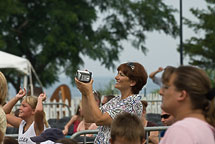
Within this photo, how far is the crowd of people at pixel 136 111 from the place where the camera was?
8.76 feet

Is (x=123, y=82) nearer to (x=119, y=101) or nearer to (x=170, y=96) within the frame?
(x=119, y=101)

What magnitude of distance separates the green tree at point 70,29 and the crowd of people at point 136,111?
21371mm

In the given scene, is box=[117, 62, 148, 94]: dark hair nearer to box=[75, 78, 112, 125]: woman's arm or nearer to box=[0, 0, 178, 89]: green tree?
→ box=[75, 78, 112, 125]: woman's arm

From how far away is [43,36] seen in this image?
28.5m

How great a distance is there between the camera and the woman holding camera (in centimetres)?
419

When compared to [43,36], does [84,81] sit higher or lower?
lower

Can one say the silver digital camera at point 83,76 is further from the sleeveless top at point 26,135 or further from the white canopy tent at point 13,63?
the white canopy tent at point 13,63

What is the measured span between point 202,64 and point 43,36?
11809mm

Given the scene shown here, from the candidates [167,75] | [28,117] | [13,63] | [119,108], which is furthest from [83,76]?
[13,63]

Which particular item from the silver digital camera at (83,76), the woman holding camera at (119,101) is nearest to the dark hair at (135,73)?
the woman holding camera at (119,101)

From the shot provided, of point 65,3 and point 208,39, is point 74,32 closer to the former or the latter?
point 65,3

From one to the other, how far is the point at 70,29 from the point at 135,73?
23937 mm

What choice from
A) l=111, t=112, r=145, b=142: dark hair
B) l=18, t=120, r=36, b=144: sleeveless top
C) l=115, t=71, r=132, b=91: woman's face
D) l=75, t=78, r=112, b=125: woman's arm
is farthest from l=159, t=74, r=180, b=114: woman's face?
l=18, t=120, r=36, b=144: sleeveless top

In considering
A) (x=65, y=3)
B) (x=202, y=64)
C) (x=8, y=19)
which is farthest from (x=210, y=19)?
(x=8, y=19)
